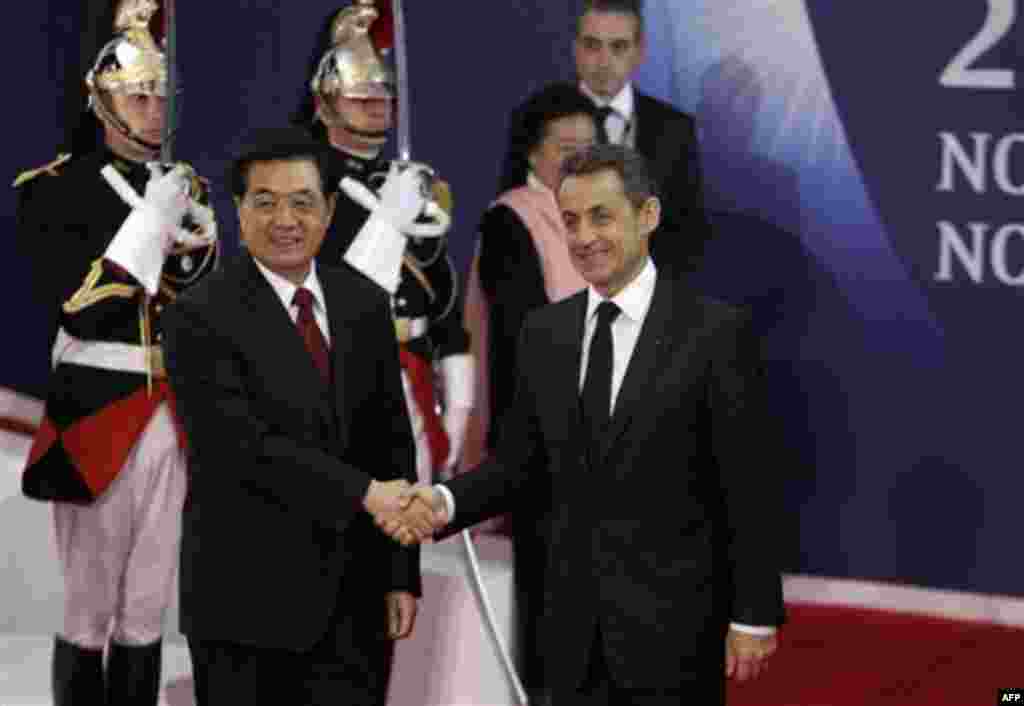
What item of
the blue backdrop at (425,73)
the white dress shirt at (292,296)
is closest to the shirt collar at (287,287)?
the white dress shirt at (292,296)

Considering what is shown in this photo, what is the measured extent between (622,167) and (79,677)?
199 cm

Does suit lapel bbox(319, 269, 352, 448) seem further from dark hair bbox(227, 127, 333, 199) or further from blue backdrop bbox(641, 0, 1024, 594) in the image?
blue backdrop bbox(641, 0, 1024, 594)

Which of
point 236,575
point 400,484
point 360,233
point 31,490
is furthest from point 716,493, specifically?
point 31,490

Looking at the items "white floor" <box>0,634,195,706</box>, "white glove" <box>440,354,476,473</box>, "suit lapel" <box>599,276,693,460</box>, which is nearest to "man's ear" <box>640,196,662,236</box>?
"suit lapel" <box>599,276,693,460</box>

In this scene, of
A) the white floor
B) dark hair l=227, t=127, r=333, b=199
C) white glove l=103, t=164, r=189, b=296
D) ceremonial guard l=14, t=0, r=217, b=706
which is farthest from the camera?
the white floor

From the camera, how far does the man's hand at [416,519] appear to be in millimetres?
4059

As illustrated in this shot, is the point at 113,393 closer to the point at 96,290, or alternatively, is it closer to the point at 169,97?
the point at 96,290

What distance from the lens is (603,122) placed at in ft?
18.2

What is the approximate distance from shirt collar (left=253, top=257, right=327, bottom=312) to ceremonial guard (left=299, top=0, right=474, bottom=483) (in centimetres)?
105

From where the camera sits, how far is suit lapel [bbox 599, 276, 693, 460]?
3.90m

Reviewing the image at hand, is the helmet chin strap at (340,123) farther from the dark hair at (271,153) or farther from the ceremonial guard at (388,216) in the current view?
the dark hair at (271,153)

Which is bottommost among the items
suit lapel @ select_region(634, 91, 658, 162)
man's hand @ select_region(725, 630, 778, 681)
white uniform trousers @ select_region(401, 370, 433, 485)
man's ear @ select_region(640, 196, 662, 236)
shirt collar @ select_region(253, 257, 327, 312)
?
white uniform trousers @ select_region(401, 370, 433, 485)

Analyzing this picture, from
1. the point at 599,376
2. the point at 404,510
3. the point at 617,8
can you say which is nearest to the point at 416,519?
the point at 404,510

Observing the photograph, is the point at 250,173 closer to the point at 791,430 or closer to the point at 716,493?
the point at 716,493
